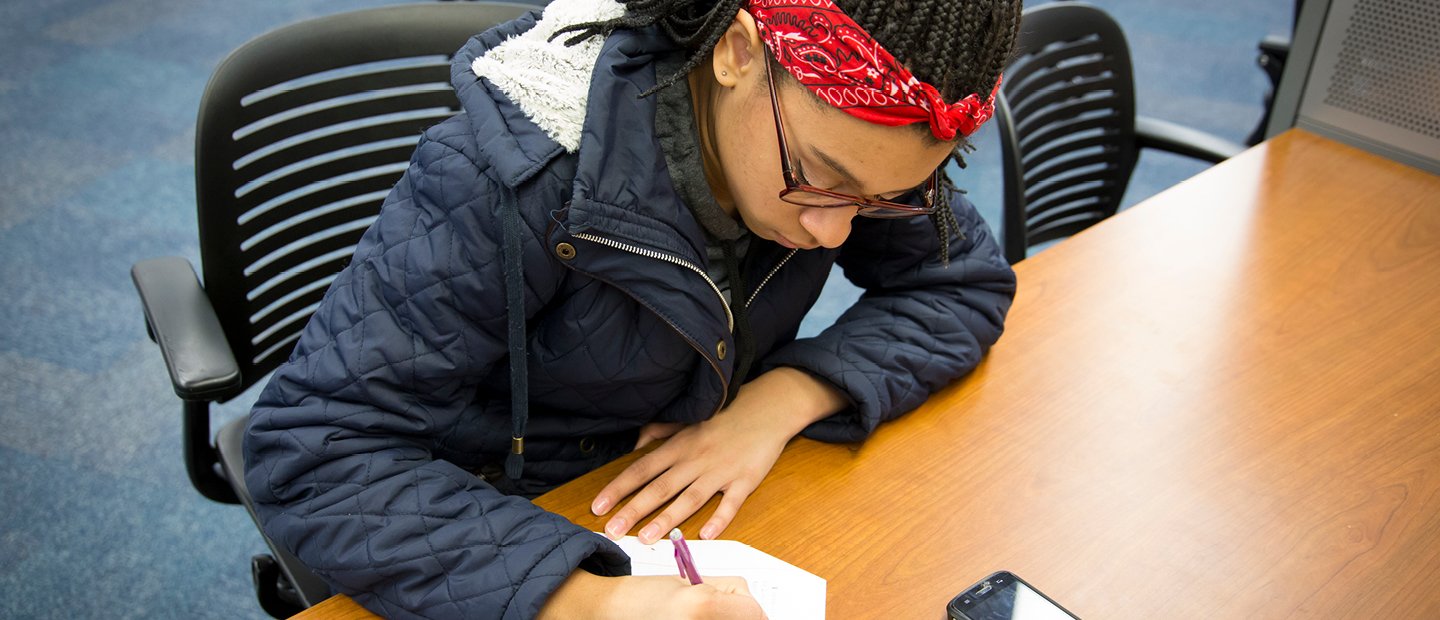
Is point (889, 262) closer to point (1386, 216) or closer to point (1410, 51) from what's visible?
point (1386, 216)

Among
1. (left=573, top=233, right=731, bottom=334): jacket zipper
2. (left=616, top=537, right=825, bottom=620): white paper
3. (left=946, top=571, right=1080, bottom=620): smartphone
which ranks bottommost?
(left=616, top=537, right=825, bottom=620): white paper

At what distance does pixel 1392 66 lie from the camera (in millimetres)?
1760

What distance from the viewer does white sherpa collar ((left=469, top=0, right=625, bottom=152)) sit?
3.12 feet

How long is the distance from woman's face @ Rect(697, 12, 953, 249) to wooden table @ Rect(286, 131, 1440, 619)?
28 cm

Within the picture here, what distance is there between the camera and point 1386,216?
1609mm

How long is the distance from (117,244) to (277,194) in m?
1.65

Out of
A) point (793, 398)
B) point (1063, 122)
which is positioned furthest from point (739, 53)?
point (1063, 122)

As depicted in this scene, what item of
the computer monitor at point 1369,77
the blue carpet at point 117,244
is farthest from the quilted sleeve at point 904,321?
the blue carpet at point 117,244

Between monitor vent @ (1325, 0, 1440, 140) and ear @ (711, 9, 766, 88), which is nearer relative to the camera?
ear @ (711, 9, 766, 88)

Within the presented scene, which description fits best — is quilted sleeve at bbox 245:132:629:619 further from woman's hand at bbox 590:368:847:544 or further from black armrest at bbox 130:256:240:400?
black armrest at bbox 130:256:240:400

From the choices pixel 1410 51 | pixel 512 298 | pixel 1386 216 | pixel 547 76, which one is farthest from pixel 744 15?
pixel 1410 51

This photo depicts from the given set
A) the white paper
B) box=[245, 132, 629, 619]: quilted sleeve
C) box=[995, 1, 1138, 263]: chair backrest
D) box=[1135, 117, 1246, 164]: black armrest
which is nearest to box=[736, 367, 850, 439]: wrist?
the white paper

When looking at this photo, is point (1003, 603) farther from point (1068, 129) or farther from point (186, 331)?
point (1068, 129)

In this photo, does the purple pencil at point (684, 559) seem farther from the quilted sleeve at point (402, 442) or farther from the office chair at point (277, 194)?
the office chair at point (277, 194)
